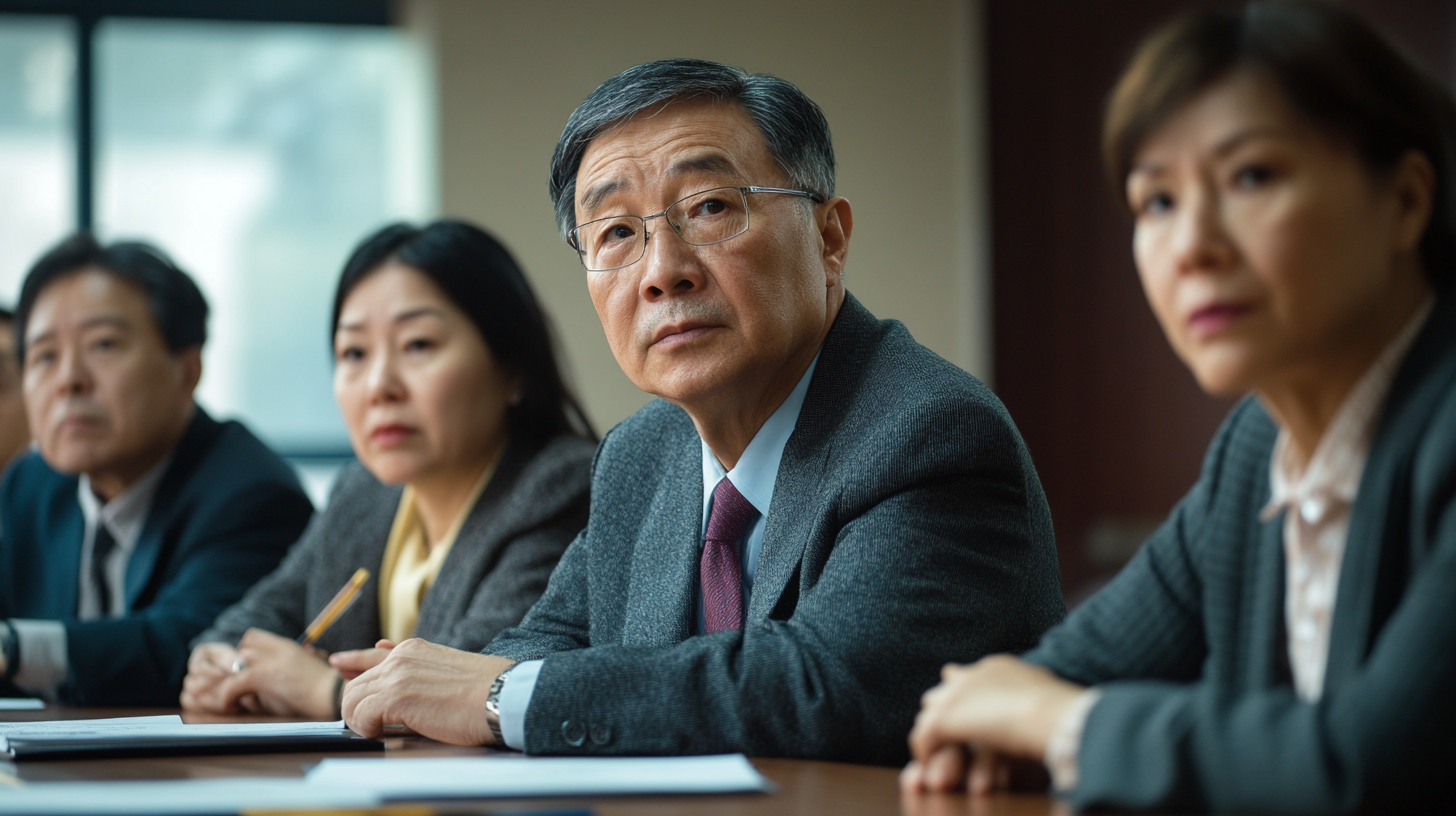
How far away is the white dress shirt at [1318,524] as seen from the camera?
89 centimetres

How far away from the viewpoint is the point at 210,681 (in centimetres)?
200

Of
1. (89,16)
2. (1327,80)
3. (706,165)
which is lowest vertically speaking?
(1327,80)

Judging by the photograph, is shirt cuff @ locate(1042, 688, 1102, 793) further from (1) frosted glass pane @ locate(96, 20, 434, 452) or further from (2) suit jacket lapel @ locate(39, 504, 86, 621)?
(1) frosted glass pane @ locate(96, 20, 434, 452)

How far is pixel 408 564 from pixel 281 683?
39 centimetres

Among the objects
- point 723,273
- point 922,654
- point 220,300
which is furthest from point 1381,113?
point 220,300

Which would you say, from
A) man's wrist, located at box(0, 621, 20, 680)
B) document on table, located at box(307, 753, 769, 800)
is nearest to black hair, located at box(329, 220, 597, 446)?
man's wrist, located at box(0, 621, 20, 680)

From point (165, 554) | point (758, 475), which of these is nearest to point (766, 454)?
point (758, 475)

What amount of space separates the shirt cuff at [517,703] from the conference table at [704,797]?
34mm

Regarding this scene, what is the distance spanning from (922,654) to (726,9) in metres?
3.81

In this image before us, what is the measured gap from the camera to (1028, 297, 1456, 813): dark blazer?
2.57ft

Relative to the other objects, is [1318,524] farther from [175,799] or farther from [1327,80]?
[175,799]

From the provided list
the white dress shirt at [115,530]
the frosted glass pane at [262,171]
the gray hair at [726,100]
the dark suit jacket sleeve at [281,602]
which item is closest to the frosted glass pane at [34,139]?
the frosted glass pane at [262,171]

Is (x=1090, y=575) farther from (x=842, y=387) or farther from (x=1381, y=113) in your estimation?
(x=1381, y=113)

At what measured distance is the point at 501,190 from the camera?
14.9 feet
